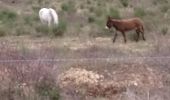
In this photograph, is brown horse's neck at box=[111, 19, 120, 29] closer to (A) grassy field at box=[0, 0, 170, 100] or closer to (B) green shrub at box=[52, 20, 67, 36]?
Result: (A) grassy field at box=[0, 0, 170, 100]

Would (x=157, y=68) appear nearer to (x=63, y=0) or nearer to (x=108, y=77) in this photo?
(x=108, y=77)

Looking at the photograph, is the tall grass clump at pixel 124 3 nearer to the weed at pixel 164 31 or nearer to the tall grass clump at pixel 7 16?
the tall grass clump at pixel 7 16

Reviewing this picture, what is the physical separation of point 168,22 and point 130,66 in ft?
30.1

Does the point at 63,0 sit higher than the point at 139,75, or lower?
lower

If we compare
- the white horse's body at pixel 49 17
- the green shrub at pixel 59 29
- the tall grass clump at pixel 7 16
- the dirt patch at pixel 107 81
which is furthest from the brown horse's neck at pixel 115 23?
the tall grass clump at pixel 7 16

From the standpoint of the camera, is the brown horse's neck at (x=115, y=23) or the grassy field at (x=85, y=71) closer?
the grassy field at (x=85, y=71)

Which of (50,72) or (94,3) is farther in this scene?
(94,3)

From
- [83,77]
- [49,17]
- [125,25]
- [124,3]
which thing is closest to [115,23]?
[125,25]

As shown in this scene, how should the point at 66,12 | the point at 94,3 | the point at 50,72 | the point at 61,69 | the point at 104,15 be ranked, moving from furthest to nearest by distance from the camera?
the point at 94,3, the point at 66,12, the point at 104,15, the point at 61,69, the point at 50,72

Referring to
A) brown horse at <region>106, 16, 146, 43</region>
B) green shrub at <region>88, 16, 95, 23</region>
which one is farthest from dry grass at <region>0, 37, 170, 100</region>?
green shrub at <region>88, 16, 95, 23</region>

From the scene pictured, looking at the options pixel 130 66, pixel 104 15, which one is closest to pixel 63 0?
pixel 104 15

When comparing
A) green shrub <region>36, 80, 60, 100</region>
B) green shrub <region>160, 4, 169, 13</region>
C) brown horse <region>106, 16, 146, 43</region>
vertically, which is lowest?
green shrub <region>160, 4, 169, 13</region>

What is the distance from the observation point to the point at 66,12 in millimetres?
24859

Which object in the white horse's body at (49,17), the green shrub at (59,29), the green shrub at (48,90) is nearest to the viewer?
the green shrub at (48,90)
